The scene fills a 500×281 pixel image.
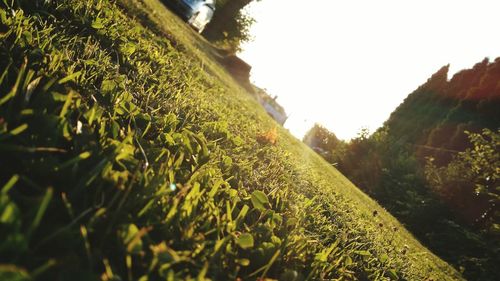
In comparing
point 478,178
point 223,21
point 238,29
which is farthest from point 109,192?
point 238,29

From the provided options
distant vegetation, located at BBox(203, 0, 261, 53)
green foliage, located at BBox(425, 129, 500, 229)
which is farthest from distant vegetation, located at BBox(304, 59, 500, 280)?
distant vegetation, located at BBox(203, 0, 261, 53)

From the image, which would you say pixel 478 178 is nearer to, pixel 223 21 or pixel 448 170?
pixel 448 170

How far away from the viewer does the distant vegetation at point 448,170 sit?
8.48 meters

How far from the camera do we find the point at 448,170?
38.4 ft

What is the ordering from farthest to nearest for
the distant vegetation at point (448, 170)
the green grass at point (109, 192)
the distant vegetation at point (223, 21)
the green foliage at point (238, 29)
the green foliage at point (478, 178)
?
1. the green foliage at point (238, 29)
2. the distant vegetation at point (223, 21)
3. the green foliage at point (478, 178)
4. the distant vegetation at point (448, 170)
5. the green grass at point (109, 192)

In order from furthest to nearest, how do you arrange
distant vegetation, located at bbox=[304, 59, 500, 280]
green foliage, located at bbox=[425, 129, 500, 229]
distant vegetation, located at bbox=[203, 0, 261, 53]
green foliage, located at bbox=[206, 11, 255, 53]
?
green foliage, located at bbox=[206, 11, 255, 53], distant vegetation, located at bbox=[203, 0, 261, 53], green foliage, located at bbox=[425, 129, 500, 229], distant vegetation, located at bbox=[304, 59, 500, 280]

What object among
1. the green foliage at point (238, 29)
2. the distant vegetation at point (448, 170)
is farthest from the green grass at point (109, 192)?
the green foliage at point (238, 29)

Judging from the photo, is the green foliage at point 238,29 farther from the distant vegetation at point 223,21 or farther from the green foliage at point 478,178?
the green foliage at point 478,178

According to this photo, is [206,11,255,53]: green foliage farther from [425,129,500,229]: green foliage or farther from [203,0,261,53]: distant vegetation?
[425,129,500,229]: green foliage

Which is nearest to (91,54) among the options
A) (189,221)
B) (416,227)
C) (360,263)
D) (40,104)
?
(40,104)

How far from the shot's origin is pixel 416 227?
1031cm

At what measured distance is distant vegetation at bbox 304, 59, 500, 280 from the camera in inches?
334

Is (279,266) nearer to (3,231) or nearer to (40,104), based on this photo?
(3,231)

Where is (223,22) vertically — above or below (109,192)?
above
